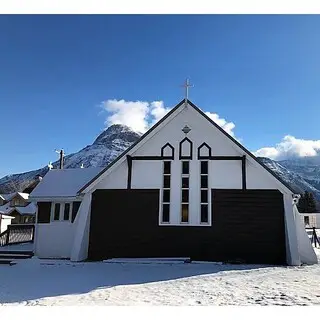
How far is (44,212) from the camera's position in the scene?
1738cm

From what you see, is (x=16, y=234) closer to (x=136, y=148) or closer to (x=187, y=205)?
(x=136, y=148)

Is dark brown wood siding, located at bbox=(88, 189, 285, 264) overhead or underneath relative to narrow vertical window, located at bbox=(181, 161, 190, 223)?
underneath

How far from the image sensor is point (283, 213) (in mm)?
14094

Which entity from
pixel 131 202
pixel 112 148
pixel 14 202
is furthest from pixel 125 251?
pixel 112 148

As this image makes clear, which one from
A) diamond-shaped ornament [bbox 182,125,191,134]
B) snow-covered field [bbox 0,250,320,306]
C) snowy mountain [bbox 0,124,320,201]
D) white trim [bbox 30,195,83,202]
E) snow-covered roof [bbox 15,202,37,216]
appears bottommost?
snow-covered field [bbox 0,250,320,306]

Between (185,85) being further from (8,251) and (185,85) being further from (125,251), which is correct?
(8,251)

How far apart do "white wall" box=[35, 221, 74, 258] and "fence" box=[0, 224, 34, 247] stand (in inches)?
197

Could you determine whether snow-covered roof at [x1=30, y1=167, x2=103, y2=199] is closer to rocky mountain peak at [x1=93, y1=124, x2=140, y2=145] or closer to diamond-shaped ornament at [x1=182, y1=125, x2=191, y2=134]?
diamond-shaped ornament at [x1=182, y1=125, x2=191, y2=134]

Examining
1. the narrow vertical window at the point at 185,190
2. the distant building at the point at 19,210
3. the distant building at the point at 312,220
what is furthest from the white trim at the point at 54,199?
the distant building at the point at 312,220

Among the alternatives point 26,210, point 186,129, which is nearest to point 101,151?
point 26,210

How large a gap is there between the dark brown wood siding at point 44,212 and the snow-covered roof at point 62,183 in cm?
63

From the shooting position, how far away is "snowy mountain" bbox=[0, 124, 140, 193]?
13138 cm

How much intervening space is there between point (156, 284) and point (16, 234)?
14.9m

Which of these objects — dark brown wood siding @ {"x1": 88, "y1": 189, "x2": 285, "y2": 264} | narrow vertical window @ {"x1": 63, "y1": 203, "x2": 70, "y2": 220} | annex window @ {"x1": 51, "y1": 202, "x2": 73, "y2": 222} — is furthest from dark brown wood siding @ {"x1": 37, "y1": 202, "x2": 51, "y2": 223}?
dark brown wood siding @ {"x1": 88, "y1": 189, "x2": 285, "y2": 264}
